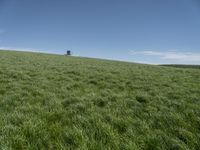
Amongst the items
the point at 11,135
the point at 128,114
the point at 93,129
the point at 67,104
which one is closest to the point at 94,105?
the point at 67,104

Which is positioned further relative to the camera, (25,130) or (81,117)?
(81,117)

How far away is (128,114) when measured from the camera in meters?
5.71

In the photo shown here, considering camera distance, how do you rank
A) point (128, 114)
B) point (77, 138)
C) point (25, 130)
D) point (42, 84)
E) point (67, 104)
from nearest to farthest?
1. point (77, 138)
2. point (25, 130)
3. point (128, 114)
4. point (67, 104)
5. point (42, 84)

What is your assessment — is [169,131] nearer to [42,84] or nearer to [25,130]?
[25,130]

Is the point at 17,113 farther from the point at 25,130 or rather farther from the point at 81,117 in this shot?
the point at 81,117

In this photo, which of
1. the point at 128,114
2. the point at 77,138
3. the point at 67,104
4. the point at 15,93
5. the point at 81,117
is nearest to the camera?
the point at 77,138

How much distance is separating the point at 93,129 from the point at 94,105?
1997 millimetres

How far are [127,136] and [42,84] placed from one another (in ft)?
20.7

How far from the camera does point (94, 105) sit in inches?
259

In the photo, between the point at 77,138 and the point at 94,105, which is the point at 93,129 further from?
the point at 94,105

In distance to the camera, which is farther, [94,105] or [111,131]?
[94,105]

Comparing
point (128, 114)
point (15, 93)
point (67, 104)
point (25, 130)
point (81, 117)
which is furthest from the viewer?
point (15, 93)

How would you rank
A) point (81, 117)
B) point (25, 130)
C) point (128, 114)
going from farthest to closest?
point (128, 114), point (81, 117), point (25, 130)

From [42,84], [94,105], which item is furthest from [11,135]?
[42,84]
